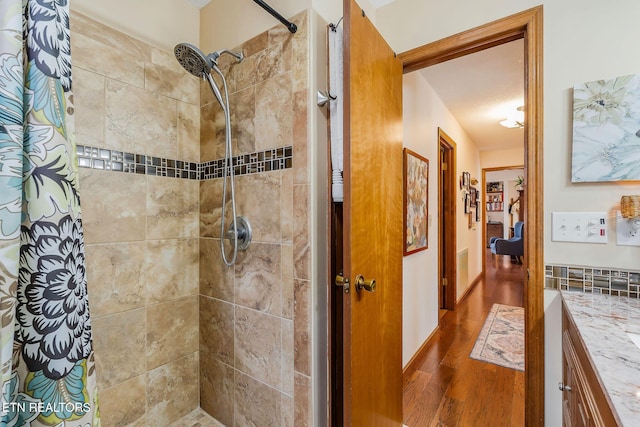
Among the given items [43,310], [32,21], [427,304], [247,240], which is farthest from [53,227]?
[427,304]

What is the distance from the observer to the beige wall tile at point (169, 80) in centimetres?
156

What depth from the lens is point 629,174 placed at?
1.10 meters

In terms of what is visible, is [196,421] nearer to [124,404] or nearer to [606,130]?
[124,404]

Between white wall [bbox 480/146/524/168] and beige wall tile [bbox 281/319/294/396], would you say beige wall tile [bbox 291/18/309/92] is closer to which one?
beige wall tile [bbox 281/319/294/396]

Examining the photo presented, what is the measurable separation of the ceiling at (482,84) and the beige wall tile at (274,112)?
168 cm

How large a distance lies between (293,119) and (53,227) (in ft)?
3.17

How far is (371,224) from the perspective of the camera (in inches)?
51.7

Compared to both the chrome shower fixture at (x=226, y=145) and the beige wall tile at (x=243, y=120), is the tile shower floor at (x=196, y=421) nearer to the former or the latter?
the chrome shower fixture at (x=226, y=145)

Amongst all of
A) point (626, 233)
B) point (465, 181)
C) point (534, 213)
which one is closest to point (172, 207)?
point (534, 213)

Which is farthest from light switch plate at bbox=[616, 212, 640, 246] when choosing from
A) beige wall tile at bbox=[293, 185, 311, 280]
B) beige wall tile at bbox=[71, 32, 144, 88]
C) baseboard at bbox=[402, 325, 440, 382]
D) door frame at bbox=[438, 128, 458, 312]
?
door frame at bbox=[438, 128, 458, 312]

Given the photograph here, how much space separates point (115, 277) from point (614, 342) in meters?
1.89

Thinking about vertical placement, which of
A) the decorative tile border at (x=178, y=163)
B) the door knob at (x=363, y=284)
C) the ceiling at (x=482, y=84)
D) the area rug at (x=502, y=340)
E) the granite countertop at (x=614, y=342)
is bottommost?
the area rug at (x=502, y=340)

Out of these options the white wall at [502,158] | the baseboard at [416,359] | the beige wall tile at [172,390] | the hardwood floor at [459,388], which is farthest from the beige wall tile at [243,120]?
the white wall at [502,158]

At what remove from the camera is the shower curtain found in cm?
50
